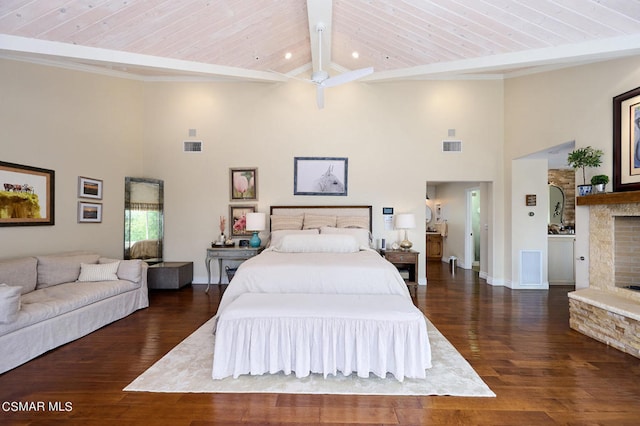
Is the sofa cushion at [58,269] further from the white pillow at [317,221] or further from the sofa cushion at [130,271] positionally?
the white pillow at [317,221]

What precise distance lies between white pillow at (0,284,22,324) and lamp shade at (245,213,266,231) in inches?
126

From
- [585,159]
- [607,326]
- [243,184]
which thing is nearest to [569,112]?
[585,159]

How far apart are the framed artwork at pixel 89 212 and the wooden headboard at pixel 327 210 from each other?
113 inches

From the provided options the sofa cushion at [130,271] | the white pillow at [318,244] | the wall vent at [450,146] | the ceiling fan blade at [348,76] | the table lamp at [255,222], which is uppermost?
the ceiling fan blade at [348,76]

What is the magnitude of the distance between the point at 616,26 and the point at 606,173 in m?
1.61

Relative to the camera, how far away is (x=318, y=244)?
4383mm

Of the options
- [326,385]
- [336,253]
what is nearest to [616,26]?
[336,253]

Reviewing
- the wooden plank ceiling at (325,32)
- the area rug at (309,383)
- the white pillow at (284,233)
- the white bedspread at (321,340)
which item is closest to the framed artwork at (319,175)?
the white pillow at (284,233)

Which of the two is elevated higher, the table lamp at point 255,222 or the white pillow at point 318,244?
the table lamp at point 255,222

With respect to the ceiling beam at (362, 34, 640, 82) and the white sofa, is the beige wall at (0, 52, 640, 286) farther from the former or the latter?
the white sofa

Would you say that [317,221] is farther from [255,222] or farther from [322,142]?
[322,142]

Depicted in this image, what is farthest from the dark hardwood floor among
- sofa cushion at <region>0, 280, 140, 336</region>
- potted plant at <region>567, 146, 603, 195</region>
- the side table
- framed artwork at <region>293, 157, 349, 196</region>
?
framed artwork at <region>293, 157, 349, 196</region>

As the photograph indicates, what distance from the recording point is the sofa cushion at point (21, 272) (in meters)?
3.23

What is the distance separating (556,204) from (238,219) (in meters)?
7.24
